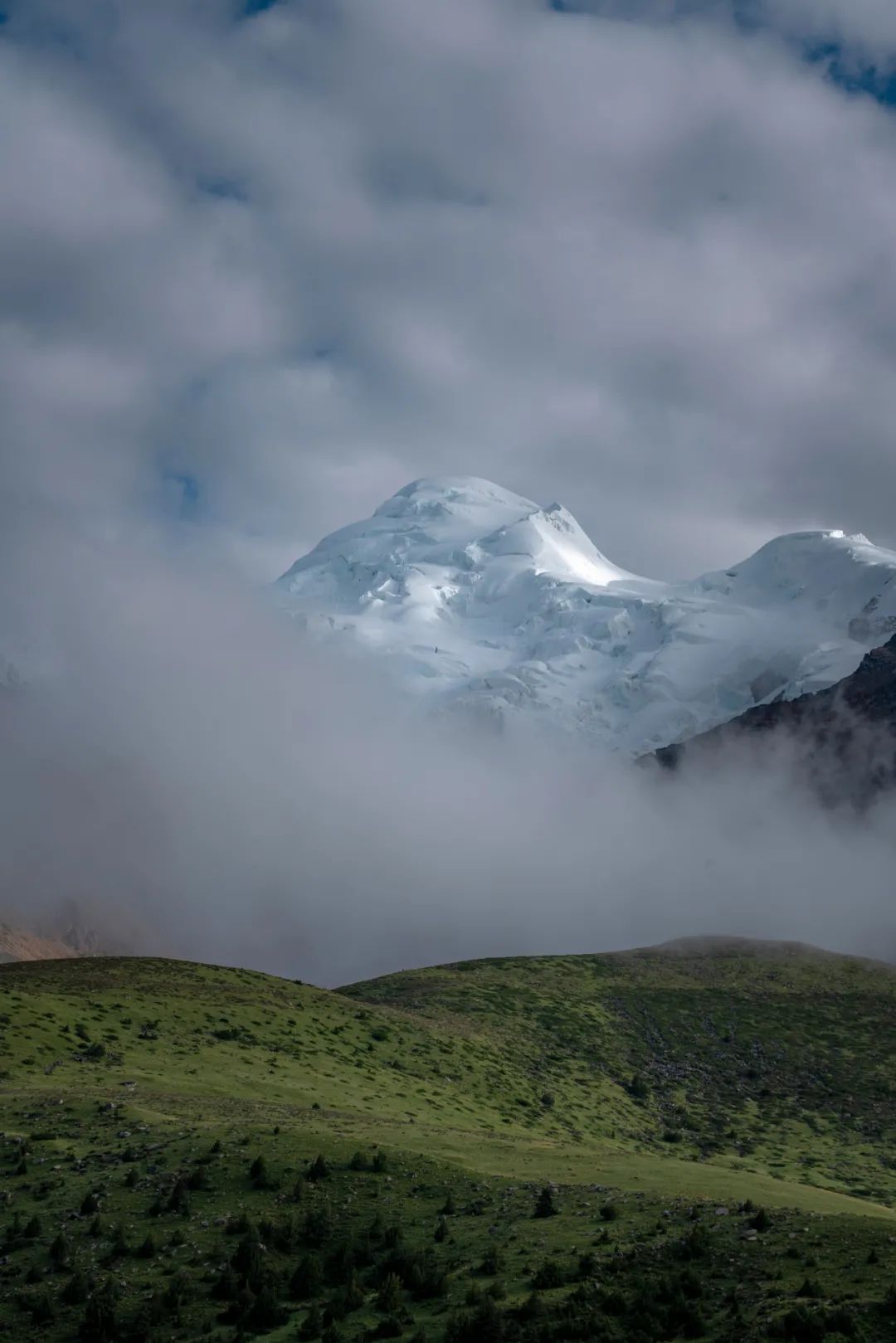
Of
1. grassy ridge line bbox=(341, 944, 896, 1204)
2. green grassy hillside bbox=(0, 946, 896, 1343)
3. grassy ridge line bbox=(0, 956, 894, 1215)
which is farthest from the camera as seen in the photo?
grassy ridge line bbox=(341, 944, 896, 1204)

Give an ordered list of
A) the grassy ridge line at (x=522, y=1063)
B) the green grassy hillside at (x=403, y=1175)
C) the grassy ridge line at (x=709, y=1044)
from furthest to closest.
→ the grassy ridge line at (x=709, y=1044) → the grassy ridge line at (x=522, y=1063) → the green grassy hillside at (x=403, y=1175)

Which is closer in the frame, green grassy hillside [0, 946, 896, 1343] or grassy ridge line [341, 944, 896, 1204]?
green grassy hillside [0, 946, 896, 1343]

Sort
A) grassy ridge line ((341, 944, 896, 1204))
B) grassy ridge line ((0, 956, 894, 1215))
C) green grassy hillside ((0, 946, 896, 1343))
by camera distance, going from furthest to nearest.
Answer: grassy ridge line ((341, 944, 896, 1204)), grassy ridge line ((0, 956, 894, 1215)), green grassy hillside ((0, 946, 896, 1343))

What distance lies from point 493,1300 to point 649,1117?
2091 inches

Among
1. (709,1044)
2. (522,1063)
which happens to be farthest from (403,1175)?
(709,1044)

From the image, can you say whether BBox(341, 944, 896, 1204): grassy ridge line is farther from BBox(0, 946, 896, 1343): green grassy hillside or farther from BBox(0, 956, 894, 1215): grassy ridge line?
BBox(0, 946, 896, 1343): green grassy hillside

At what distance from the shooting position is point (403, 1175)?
1602 inches

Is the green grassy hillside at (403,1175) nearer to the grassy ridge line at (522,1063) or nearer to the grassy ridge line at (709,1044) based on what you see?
the grassy ridge line at (522,1063)

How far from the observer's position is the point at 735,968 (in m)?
127

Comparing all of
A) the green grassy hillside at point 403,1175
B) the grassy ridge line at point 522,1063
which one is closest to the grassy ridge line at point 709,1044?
the grassy ridge line at point 522,1063

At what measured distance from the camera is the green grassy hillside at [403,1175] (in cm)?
2917

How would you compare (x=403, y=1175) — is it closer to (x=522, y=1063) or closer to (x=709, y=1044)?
(x=522, y=1063)

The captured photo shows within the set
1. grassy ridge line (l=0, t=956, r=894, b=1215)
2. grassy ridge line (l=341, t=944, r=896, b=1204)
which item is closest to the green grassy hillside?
grassy ridge line (l=0, t=956, r=894, b=1215)

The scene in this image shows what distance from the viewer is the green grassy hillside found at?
29.2 meters
